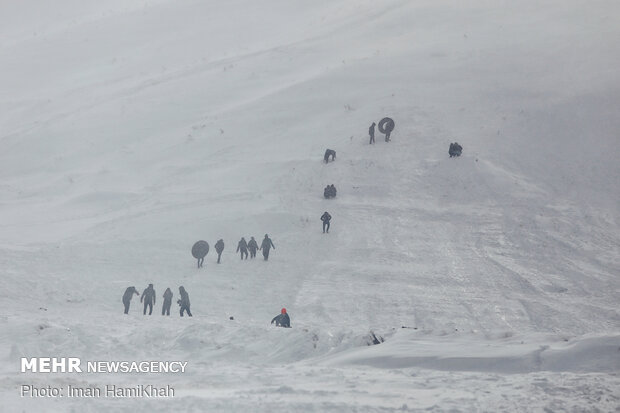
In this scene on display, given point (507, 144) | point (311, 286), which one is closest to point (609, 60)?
point (507, 144)

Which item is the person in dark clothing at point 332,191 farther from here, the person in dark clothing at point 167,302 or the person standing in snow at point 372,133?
the person in dark clothing at point 167,302

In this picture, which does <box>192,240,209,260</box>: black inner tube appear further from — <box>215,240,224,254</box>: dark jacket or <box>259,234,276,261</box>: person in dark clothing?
<box>259,234,276,261</box>: person in dark clothing

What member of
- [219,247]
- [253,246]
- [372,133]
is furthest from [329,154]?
[219,247]

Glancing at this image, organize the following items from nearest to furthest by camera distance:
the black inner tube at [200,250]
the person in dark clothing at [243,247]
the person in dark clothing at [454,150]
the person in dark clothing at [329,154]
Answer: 1. the black inner tube at [200,250]
2. the person in dark clothing at [243,247]
3. the person in dark clothing at [454,150]
4. the person in dark clothing at [329,154]

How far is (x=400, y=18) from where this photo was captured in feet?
212

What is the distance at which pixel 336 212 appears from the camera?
3097 centimetres

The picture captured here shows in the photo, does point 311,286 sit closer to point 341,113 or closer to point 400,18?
point 341,113

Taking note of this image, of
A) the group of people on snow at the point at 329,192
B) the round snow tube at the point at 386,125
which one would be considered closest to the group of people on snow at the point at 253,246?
the group of people on snow at the point at 329,192

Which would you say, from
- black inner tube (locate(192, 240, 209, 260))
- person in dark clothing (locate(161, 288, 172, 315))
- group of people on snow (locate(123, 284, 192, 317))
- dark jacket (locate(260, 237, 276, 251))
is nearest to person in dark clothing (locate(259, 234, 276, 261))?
dark jacket (locate(260, 237, 276, 251))

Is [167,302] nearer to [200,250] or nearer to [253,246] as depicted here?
[200,250]

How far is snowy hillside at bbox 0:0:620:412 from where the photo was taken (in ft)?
39.9

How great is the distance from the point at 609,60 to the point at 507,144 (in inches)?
609

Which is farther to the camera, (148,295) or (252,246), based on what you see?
(252,246)

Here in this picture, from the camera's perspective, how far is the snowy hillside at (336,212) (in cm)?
1216
